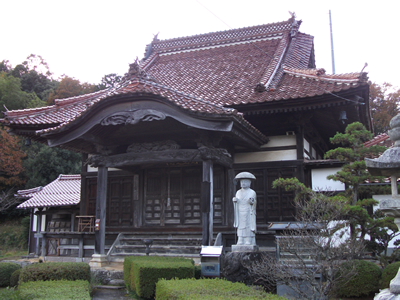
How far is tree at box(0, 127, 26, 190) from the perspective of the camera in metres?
29.0

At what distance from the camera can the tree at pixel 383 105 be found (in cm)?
2983

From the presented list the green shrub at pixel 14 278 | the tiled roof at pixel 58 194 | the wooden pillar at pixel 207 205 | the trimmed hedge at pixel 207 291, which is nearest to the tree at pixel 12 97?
the tiled roof at pixel 58 194

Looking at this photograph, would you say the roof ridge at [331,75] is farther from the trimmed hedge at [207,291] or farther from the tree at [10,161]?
the tree at [10,161]

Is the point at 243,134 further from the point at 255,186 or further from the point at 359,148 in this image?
the point at 359,148

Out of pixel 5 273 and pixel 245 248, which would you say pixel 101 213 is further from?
pixel 245 248

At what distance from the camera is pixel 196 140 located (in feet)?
34.1

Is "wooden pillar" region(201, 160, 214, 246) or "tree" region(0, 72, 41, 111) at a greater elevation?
"tree" region(0, 72, 41, 111)

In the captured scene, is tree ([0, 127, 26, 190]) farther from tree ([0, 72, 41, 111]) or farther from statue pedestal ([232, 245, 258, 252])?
statue pedestal ([232, 245, 258, 252])

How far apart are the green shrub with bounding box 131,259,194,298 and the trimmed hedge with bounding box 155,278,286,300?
1.20 m

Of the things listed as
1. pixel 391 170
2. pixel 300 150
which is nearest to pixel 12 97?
pixel 300 150

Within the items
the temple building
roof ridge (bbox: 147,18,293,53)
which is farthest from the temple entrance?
roof ridge (bbox: 147,18,293,53)

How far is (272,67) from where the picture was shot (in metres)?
13.9

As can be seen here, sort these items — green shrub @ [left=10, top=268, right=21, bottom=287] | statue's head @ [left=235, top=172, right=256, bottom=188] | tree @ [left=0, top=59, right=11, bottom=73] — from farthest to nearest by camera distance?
1. tree @ [left=0, top=59, right=11, bottom=73]
2. green shrub @ [left=10, top=268, right=21, bottom=287]
3. statue's head @ [left=235, top=172, right=256, bottom=188]

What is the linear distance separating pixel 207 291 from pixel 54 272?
13.4ft
